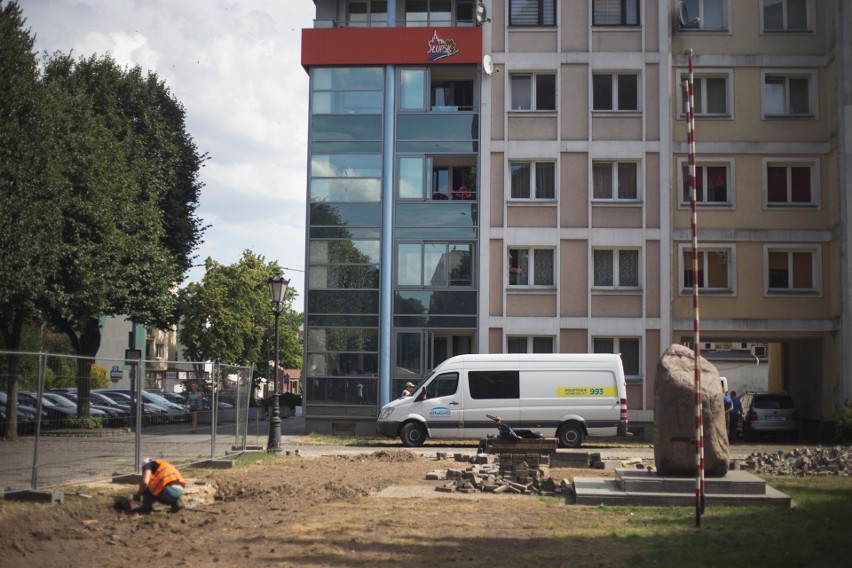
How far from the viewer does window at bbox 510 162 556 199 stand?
122ft

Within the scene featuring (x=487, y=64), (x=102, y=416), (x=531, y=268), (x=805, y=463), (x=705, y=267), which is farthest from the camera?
(x=531, y=268)

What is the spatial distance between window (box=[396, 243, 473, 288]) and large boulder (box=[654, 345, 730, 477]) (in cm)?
2131

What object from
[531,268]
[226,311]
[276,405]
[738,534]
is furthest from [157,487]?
[226,311]

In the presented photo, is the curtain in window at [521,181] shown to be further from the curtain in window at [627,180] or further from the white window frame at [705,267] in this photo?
the white window frame at [705,267]

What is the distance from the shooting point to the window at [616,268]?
1448 inches

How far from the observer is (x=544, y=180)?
122 feet

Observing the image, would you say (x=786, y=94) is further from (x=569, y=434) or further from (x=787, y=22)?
(x=569, y=434)

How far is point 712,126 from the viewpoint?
37000 mm

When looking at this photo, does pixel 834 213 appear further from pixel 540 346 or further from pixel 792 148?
pixel 540 346

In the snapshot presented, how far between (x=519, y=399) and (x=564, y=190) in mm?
9482

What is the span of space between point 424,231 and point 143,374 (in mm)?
20259

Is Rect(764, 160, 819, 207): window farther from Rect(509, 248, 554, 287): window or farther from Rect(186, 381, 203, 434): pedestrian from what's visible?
Rect(186, 381, 203, 434): pedestrian

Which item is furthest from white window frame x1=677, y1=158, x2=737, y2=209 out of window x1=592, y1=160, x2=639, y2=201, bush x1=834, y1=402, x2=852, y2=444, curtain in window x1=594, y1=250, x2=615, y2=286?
bush x1=834, y1=402, x2=852, y2=444

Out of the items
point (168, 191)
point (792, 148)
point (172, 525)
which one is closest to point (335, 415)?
point (168, 191)
